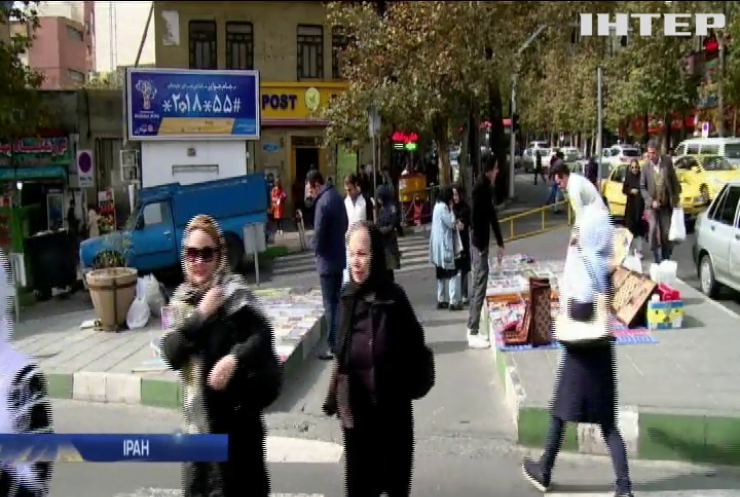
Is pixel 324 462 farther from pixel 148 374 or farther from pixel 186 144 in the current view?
pixel 186 144

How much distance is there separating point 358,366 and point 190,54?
27816 millimetres

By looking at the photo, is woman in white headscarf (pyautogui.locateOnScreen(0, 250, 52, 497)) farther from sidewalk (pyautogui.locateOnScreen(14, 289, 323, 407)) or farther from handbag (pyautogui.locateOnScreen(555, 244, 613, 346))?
sidewalk (pyautogui.locateOnScreen(14, 289, 323, 407))

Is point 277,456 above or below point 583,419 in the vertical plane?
below

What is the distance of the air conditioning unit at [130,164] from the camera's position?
22.6 m

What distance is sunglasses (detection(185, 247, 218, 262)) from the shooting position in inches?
134

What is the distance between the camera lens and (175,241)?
55.3 ft

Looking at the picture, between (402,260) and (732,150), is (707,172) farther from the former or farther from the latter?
(402,260)

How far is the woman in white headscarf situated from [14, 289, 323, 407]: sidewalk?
4064 mm

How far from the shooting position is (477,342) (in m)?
9.45

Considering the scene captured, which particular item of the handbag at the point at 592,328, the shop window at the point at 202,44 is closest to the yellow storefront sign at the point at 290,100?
the shop window at the point at 202,44

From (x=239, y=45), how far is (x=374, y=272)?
2771 centimetres

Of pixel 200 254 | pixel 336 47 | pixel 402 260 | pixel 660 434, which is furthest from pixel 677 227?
pixel 336 47

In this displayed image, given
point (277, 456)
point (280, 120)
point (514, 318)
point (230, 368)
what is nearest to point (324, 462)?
point (277, 456)

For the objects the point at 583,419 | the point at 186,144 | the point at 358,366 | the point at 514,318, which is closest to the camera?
the point at 358,366
